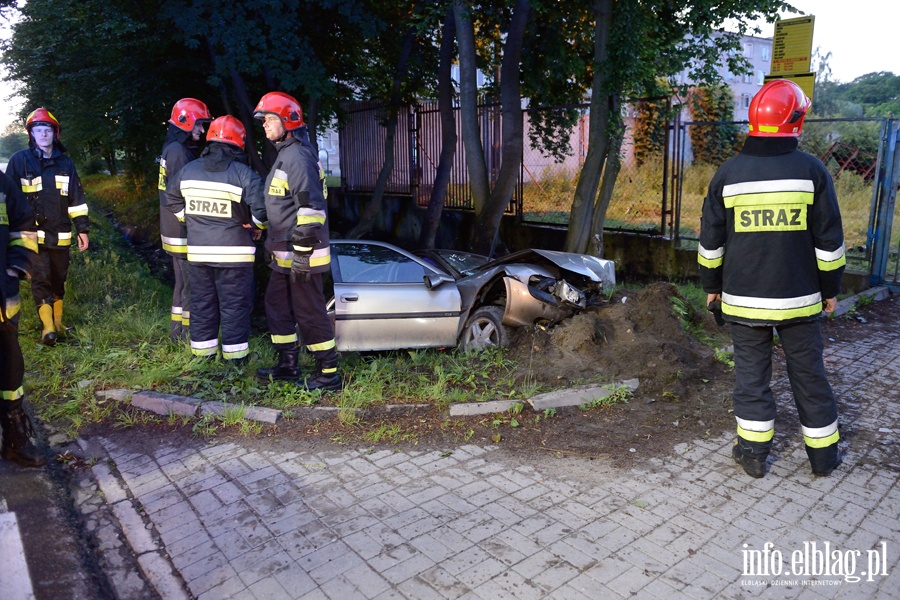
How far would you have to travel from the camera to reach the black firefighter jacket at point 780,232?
3.90m

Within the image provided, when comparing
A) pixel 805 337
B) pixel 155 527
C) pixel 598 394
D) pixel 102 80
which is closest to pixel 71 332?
pixel 155 527

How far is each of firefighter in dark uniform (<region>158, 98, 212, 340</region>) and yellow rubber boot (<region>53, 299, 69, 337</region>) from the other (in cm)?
120

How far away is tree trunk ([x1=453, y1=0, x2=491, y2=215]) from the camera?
999cm

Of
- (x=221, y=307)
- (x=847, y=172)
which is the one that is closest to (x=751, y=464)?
(x=221, y=307)

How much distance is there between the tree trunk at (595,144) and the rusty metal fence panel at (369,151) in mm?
6942

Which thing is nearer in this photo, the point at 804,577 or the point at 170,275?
the point at 804,577

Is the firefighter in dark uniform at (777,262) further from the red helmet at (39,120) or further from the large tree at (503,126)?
the large tree at (503,126)

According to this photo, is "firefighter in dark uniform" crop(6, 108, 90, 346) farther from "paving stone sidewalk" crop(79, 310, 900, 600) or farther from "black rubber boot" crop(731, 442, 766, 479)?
"black rubber boot" crop(731, 442, 766, 479)

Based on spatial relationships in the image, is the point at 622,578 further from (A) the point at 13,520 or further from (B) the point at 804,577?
(A) the point at 13,520

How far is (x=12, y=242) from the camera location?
14.5ft

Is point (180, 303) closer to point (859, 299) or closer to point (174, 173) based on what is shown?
point (174, 173)

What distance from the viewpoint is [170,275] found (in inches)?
532

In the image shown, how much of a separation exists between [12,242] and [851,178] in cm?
939

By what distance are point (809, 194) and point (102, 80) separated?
12.2m
